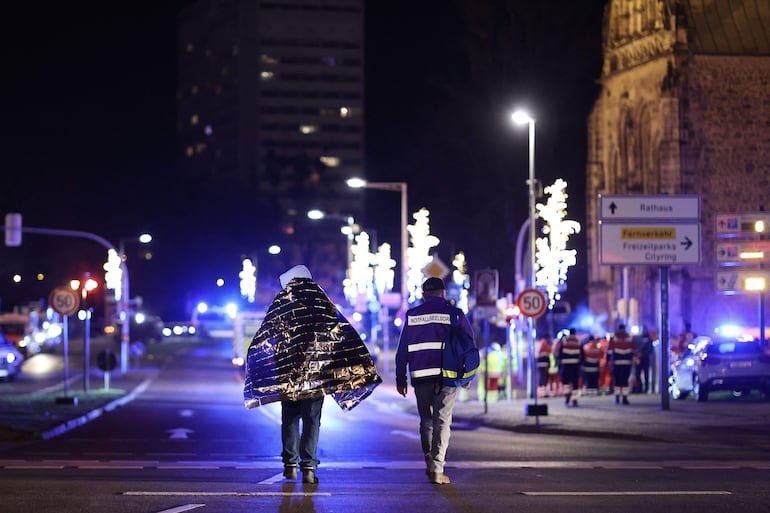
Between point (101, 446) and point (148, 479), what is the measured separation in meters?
7.16

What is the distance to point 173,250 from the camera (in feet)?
352

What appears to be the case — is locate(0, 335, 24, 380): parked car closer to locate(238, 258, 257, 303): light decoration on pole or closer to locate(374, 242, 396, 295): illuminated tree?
locate(374, 242, 396, 295): illuminated tree

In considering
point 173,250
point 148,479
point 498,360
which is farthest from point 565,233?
point 173,250

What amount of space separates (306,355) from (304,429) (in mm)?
689

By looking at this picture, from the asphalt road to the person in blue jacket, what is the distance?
0.36 meters

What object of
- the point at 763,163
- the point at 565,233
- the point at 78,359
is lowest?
the point at 78,359

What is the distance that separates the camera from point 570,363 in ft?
104

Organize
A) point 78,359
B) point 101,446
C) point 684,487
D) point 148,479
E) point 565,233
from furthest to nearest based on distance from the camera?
point 78,359
point 565,233
point 101,446
point 148,479
point 684,487

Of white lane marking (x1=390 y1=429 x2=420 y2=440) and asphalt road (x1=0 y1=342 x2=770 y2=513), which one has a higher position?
asphalt road (x1=0 y1=342 x2=770 y2=513)

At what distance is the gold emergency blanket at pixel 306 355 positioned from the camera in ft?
37.8

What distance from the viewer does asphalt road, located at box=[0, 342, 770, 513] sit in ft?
34.3

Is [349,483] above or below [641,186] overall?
below

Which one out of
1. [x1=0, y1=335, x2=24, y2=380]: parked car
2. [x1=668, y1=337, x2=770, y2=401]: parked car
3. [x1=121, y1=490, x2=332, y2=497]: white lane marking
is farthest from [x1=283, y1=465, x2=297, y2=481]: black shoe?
[x1=0, y1=335, x2=24, y2=380]: parked car

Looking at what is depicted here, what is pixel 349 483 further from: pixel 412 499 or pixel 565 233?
pixel 565 233
